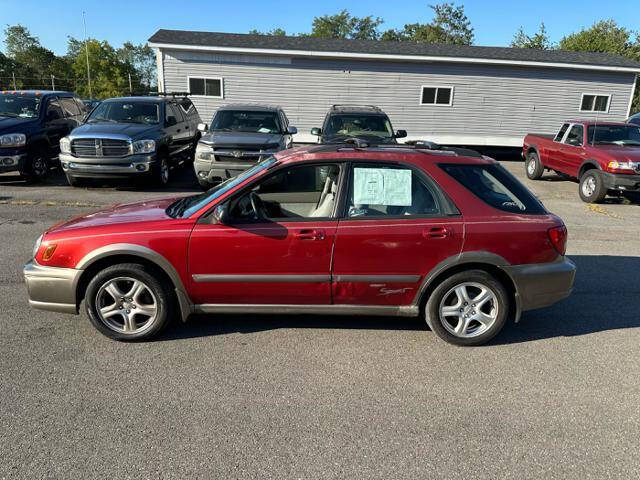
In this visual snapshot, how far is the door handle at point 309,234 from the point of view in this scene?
147 inches

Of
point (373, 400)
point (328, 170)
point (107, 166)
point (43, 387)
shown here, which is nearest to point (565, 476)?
point (373, 400)

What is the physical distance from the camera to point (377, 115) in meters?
11.2

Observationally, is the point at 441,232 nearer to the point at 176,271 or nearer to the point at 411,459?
the point at 411,459

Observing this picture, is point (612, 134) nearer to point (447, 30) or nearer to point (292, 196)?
point (292, 196)

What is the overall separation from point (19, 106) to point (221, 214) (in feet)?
34.1

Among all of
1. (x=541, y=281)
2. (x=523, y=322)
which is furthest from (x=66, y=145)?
(x=541, y=281)

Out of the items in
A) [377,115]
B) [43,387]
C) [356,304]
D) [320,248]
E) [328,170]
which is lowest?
[43,387]

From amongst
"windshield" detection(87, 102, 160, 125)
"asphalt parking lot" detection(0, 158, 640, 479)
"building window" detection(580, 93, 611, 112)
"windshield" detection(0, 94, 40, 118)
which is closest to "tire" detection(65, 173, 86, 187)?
"windshield" detection(87, 102, 160, 125)

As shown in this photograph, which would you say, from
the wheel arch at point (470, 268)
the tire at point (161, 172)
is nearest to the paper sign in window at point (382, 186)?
the wheel arch at point (470, 268)

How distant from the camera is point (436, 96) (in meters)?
18.2

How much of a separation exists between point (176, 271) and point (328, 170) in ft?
4.91

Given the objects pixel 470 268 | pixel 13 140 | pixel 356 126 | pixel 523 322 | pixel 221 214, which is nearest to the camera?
pixel 221 214

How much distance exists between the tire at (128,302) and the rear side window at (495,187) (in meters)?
2.51

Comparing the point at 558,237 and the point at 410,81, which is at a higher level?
the point at 410,81
